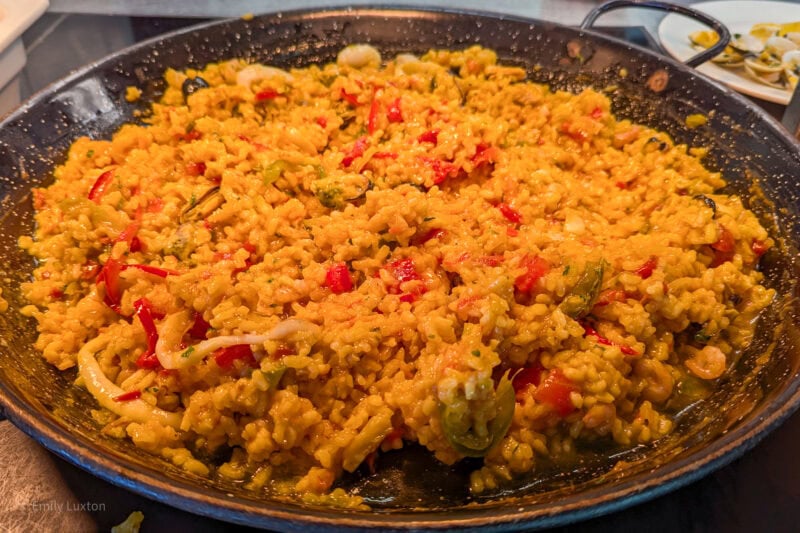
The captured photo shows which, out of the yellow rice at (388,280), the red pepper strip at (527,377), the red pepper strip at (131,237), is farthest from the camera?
the red pepper strip at (131,237)

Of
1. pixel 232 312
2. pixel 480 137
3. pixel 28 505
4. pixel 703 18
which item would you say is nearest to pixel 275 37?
pixel 480 137

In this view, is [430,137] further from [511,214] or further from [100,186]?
[100,186]

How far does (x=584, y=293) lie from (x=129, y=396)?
131cm

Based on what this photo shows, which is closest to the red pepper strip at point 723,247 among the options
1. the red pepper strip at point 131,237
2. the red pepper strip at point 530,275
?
the red pepper strip at point 530,275

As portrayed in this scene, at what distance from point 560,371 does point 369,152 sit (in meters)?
1.11

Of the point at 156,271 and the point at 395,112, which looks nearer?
the point at 156,271

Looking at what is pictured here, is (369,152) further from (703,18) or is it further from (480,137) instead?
(703,18)

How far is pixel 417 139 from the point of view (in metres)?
2.27

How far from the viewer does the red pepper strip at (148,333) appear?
5.36ft

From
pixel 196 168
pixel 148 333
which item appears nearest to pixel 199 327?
pixel 148 333

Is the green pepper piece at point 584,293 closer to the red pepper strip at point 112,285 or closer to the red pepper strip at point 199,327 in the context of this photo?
the red pepper strip at point 199,327

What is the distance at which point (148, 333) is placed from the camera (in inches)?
65.4

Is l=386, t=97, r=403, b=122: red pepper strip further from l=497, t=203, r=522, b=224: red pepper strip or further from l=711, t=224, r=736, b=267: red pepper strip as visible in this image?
l=711, t=224, r=736, b=267: red pepper strip

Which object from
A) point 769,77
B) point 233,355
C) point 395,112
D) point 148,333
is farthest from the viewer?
point 769,77
